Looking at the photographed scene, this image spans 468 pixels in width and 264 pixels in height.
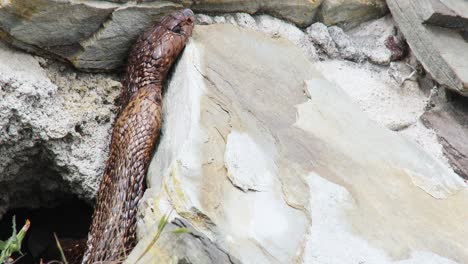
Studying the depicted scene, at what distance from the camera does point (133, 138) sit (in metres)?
3.64

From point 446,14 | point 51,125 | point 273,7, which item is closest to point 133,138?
point 51,125

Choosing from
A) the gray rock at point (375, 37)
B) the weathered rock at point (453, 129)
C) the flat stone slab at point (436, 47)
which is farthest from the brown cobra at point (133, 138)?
the weathered rock at point (453, 129)

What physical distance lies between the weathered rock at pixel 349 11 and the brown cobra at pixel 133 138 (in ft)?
3.19

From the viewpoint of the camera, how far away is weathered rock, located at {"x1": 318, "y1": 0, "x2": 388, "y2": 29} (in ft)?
14.8

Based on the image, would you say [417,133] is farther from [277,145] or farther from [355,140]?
[277,145]

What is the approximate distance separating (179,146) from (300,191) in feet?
1.90

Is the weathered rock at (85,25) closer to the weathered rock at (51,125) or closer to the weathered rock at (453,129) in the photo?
the weathered rock at (51,125)

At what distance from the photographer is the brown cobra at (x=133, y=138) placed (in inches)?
133

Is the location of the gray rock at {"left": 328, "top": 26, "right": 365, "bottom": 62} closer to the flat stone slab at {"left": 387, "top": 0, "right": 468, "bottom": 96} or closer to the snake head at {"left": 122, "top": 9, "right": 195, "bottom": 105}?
the flat stone slab at {"left": 387, "top": 0, "right": 468, "bottom": 96}

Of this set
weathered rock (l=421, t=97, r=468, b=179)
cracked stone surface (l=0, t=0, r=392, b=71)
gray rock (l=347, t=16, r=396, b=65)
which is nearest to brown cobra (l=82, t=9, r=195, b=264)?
cracked stone surface (l=0, t=0, r=392, b=71)

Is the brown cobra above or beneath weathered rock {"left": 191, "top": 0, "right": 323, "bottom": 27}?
beneath

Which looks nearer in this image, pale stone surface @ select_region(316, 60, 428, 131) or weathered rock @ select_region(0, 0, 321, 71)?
weathered rock @ select_region(0, 0, 321, 71)

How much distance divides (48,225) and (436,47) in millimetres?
2558

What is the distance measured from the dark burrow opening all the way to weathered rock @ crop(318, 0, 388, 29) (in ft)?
6.24
